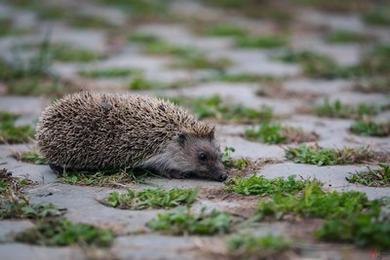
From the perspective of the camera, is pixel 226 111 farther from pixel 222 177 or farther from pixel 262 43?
pixel 262 43

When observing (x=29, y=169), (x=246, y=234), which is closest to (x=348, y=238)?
(x=246, y=234)

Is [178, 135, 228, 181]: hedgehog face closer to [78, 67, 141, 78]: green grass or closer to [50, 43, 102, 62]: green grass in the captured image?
[78, 67, 141, 78]: green grass

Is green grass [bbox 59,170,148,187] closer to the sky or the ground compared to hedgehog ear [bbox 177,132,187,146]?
closer to the ground

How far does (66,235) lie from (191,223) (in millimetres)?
835

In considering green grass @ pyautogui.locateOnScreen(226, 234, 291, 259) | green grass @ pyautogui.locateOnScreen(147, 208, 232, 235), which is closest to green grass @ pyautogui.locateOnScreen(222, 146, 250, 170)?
green grass @ pyautogui.locateOnScreen(147, 208, 232, 235)

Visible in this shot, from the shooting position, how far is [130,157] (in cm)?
603

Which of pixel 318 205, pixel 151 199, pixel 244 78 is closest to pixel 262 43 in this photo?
pixel 244 78

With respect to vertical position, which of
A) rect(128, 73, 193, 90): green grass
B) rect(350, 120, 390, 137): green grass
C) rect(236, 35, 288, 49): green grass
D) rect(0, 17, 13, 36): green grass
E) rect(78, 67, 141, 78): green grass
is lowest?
rect(350, 120, 390, 137): green grass

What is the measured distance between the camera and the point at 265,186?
17.4 ft

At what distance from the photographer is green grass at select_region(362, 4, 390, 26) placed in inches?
617

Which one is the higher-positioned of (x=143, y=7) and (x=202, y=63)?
(x=143, y=7)

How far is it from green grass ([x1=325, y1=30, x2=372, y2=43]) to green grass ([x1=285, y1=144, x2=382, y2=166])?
25.1 ft

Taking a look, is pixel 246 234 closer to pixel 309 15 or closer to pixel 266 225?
pixel 266 225

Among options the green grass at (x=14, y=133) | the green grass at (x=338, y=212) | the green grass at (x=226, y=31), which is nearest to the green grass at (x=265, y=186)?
the green grass at (x=338, y=212)
